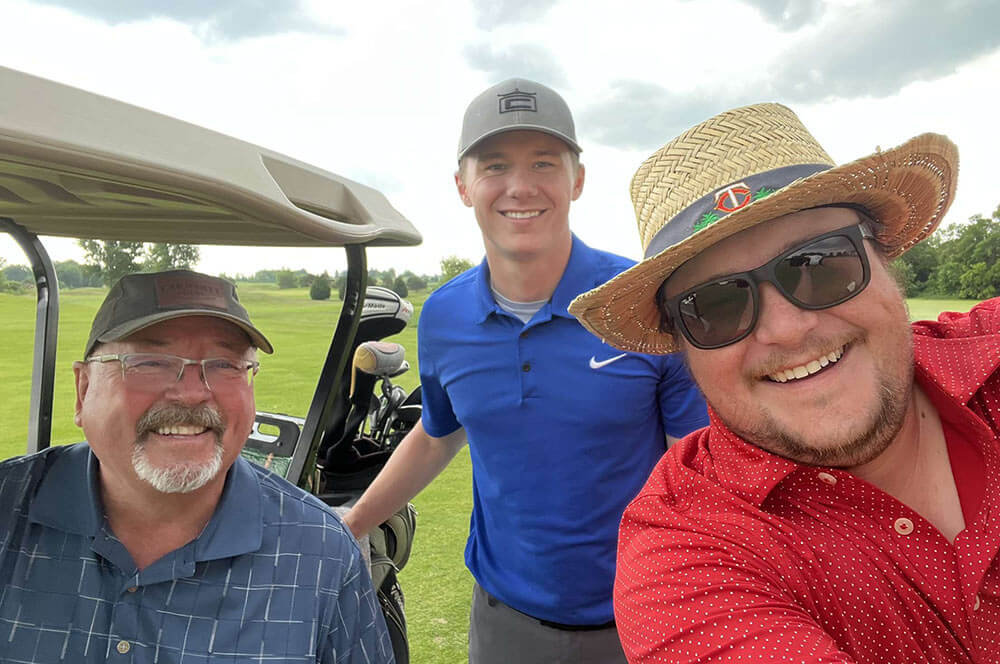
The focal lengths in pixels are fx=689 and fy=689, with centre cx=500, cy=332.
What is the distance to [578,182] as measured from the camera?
2.46m

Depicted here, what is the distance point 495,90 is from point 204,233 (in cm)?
104

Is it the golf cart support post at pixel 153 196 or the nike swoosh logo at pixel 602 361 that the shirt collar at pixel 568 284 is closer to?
the nike swoosh logo at pixel 602 361

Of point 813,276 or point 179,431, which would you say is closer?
point 813,276

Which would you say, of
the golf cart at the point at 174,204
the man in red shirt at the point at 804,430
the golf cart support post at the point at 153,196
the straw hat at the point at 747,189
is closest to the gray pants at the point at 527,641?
the golf cart at the point at 174,204

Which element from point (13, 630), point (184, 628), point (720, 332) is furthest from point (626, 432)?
point (13, 630)

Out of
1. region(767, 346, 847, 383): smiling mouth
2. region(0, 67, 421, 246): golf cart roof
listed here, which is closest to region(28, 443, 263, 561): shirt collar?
region(0, 67, 421, 246): golf cart roof

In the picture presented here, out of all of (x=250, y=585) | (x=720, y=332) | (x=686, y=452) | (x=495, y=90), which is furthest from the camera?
(x=495, y=90)

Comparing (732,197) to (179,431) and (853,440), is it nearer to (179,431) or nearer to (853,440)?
(853,440)

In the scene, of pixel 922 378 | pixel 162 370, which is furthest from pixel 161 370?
pixel 922 378

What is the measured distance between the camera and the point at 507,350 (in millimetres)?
2209

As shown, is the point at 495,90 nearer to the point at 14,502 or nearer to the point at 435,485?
the point at 14,502

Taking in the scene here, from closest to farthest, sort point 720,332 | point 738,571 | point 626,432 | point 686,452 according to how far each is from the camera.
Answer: point 738,571 → point 720,332 → point 686,452 → point 626,432

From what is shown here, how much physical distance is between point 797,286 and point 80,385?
1783mm

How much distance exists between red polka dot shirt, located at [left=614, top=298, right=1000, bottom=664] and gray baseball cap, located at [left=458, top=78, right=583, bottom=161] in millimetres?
1236
